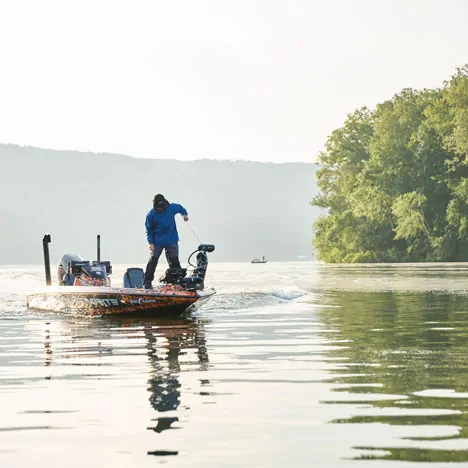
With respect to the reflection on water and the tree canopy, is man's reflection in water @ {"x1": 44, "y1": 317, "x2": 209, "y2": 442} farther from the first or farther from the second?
the tree canopy

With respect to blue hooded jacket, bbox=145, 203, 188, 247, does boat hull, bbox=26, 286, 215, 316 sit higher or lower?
lower

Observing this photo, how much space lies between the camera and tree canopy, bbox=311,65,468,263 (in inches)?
3588


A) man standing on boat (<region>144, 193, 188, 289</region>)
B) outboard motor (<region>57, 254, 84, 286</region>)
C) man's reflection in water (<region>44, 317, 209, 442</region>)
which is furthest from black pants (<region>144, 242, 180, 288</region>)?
outboard motor (<region>57, 254, 84, 286</region>)

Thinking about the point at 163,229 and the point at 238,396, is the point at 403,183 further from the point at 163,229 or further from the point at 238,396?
the point at 238,396

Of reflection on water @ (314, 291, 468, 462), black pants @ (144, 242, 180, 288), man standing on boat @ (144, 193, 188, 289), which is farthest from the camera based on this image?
black pants @ (144, 242, 180, 288)

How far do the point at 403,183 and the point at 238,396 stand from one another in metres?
89.5

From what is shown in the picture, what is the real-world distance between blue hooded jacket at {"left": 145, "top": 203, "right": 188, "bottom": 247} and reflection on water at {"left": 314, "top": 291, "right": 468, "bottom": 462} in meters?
3.55

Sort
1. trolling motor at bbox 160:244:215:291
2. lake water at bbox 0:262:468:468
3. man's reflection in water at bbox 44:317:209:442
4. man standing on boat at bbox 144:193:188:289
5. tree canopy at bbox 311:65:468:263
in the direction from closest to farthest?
lake water at bbox 0:262:468:468, man's reflection in water at bbox 44:317:209:442, trolling motor at bbox 160:244:215:291, man standing on boat at bbox 144:193:188:289, tree canopy at bbox 311:65:468:263

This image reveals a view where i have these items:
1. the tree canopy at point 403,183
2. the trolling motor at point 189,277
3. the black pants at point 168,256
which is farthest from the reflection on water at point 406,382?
the tree canopy at point 403,183

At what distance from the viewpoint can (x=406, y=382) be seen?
1069 cm

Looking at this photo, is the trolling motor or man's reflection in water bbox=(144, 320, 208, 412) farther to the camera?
the trolling motor

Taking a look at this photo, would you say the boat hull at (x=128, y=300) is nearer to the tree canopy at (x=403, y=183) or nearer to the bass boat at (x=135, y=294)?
the bass boat at (x=135, y=294)

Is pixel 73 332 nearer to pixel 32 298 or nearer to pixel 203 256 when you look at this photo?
pixel 203 256

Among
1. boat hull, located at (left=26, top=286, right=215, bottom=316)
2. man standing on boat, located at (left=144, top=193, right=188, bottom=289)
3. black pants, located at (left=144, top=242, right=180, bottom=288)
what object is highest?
man standing on boat, located at (left=144, top=193, right=188, bottom=289)
